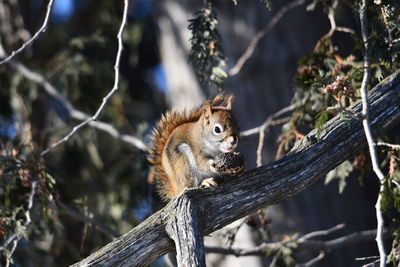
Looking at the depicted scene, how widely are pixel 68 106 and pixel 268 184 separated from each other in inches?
68.1

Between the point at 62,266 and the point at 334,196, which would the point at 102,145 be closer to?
the point at 62,266

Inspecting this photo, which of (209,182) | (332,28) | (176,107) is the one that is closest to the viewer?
(209,182)

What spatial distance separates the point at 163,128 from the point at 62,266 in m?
1.70

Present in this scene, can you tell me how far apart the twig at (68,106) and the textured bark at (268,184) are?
3.86ft

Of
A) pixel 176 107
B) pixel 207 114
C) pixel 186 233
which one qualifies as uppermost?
pixel 176 107

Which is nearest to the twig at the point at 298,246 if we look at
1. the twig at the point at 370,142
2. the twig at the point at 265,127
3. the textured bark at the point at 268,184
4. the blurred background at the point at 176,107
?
the blurred background at the point at 176,107

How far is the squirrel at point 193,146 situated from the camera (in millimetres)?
2641

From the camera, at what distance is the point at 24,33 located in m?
4.48

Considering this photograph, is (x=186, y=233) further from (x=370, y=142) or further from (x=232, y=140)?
(x=232, y=140)

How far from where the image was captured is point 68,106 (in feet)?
12.0

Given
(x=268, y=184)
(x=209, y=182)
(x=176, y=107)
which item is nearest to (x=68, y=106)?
(x=176, y=107)

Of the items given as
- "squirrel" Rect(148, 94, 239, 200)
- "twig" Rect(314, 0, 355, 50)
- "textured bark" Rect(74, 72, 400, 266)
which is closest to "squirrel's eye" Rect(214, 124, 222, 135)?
"squirrel" Rect(148, 94, 239, 200)

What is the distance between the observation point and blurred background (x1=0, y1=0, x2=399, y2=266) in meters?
2.85

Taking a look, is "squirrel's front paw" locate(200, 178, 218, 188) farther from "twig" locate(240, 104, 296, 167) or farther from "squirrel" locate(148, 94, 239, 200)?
"twig" locate(240, 104, 296, 167)
